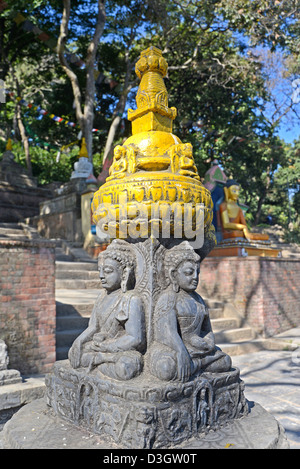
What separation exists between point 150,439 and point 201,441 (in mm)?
363

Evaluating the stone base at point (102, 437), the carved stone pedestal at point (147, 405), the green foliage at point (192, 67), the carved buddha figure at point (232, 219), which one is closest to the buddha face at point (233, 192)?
the carved buddha figure at point (232, 219)

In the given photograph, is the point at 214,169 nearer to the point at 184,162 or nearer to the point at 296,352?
the point at 296,352

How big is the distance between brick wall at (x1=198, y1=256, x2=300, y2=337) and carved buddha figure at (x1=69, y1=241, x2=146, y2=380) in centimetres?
506

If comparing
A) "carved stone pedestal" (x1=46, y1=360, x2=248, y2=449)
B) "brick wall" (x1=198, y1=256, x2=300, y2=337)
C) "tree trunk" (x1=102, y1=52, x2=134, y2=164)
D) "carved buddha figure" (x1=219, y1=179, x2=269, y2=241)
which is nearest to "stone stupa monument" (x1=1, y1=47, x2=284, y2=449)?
"carved stone pedestal" (x1=46, y1=360, x2=248, y2=449)

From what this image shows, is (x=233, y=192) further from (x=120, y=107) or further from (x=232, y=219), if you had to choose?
(x=120, y=107)

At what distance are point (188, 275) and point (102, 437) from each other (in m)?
1.21

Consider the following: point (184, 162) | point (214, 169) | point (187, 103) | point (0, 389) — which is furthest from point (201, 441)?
point (187, 103)

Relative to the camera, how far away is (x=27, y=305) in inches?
183

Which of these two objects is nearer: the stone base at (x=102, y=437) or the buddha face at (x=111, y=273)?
A: the stone base at (x=102, y=437)

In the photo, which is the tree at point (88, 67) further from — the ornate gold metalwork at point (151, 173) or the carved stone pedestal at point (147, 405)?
the carved stone pedestal at point (147, 405)

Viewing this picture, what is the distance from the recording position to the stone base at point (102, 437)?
2.21 m

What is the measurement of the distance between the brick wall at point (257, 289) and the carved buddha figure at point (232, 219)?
107 cm

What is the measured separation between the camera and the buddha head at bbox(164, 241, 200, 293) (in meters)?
2.76

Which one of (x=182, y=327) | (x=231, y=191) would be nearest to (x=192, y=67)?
(x=231, y=191)
